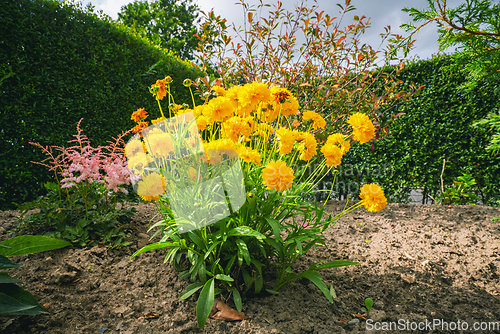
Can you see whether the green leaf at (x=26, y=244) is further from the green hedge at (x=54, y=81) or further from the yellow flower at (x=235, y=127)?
the green hedge at (x=54, y=81)

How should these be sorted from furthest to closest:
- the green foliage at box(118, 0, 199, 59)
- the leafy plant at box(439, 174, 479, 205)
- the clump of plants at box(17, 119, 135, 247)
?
the green foliage at box(118, 0, 199, 59) < the leafy plant at box(439, 174, 479, 205) < the clump of plants at box(17, 119, 135, 247)

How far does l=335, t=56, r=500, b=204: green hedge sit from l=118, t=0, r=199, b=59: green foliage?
14.5 metres

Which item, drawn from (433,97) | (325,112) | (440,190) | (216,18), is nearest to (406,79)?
(433,97)

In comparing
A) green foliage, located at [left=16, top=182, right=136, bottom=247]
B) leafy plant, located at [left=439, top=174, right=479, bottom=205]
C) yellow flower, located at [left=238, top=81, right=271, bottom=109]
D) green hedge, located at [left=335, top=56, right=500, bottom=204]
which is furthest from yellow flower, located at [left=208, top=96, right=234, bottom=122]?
leafy plant, located at [left=439, top=174, right=479, bottom=205]

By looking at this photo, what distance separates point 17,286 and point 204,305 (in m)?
0.95

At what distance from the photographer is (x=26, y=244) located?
1.52m

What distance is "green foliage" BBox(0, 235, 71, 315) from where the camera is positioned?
1.12m

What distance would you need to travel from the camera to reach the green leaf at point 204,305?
1380mm

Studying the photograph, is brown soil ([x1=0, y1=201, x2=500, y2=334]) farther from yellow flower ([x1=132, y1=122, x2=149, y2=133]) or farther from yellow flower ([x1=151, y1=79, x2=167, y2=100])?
yellow flower ([x1=151, y1=79, x2=167, y2=100])

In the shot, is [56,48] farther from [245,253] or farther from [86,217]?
[245,253]

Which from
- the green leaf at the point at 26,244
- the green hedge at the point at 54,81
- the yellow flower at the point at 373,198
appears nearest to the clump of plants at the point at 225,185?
the yellow flower at the point at 373,198

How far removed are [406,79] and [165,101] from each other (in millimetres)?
4334

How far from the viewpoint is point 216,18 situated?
326 cm

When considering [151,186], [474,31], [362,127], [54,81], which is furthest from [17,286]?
[474,31]
